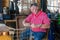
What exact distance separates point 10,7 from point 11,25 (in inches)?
16.8

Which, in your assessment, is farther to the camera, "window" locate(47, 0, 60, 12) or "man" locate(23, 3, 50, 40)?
"window" locate(47, 0, 60, 12)

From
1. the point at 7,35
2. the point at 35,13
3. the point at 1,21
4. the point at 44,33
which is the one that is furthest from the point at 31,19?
the point at 1,21

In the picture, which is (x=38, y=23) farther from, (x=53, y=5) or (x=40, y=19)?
(x=53, y=5)

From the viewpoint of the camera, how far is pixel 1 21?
128 inches

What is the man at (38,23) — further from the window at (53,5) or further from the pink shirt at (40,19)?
the window at (53,5)

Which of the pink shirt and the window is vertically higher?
the window

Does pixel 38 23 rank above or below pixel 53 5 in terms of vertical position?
below

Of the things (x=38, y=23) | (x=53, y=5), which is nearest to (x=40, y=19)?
(x=38, y=23)

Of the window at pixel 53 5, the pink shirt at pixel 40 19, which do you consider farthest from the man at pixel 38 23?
the window at pixel 53 5

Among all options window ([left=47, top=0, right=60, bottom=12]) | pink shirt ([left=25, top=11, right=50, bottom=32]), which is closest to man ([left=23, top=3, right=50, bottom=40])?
pink shirt ([left=25, top=11, right=50, bottom=32])

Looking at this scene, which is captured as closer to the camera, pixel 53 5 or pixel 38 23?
pixel 38 23

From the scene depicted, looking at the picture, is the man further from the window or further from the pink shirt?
the window

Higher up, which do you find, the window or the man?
the window

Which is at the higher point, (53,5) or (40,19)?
(53,5)
